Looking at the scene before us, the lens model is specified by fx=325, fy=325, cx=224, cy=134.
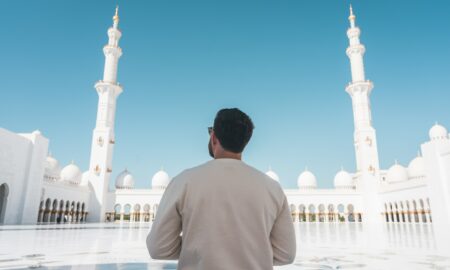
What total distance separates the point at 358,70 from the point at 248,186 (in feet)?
86.1

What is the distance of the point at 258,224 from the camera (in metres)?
1.07

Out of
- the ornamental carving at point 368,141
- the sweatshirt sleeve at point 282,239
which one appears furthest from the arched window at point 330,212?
the sweatshirt sleeve at point 282,239

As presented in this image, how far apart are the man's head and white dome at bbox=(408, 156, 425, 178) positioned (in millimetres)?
25619

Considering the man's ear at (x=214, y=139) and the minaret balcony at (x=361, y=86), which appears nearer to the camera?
the man's ear at (x=214, y=139)

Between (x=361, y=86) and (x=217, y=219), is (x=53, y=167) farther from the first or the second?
(x=217, y=219)

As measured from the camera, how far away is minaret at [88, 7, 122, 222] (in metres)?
22.7

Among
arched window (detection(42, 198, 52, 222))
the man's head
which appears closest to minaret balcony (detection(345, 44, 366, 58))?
arched window (detection(42, 198, 52, 222))

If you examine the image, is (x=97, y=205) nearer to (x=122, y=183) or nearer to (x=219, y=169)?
(x=122, y=183)

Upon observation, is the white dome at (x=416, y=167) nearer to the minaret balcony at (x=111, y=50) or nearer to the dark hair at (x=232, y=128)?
the minaret balcony at (x=111, y=50)

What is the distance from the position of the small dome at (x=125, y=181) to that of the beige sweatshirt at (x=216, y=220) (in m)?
28.4

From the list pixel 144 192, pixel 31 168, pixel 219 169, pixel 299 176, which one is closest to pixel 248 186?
pixel 219 169

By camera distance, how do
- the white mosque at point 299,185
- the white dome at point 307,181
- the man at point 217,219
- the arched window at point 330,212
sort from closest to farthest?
1. the man at point 217,219
2. the white mosque at point 299,185
3. the arched window at point 330,212
4. the white dome at point 307,181

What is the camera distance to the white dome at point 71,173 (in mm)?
23828

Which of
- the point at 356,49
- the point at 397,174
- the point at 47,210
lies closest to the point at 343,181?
the point at 397,174
